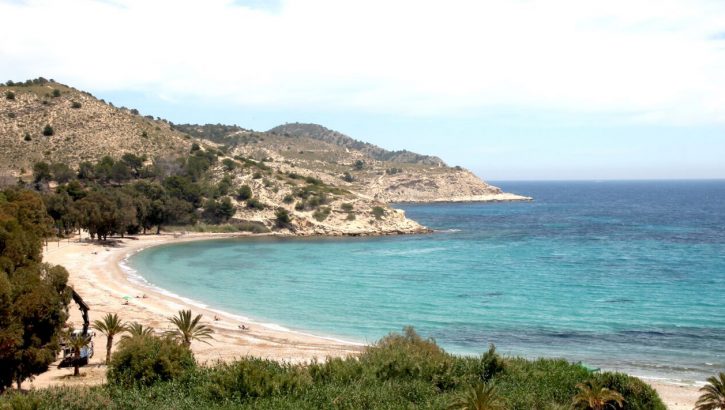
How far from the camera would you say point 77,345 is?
2523 centimetres

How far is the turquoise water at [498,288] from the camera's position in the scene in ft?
109

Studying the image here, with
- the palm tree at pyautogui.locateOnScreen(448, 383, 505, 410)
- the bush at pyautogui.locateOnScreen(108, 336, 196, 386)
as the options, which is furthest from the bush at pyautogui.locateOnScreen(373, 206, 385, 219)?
the palm tree at pyautogui.locateOnScreen(448, 383, 505, 410)

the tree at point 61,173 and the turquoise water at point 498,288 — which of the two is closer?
the turquoise water at point 498,288

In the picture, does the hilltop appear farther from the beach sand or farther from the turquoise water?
the beach sand

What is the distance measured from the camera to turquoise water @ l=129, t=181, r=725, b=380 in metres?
33.2

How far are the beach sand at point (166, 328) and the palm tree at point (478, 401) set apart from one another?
1069 cm

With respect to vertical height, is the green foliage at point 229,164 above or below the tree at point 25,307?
above

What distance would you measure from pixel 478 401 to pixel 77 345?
722 inches

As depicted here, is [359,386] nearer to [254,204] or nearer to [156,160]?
[254,204]

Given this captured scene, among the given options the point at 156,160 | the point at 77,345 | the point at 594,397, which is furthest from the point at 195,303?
the point at 156,160

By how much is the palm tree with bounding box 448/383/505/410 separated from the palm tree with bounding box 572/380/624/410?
3292mm

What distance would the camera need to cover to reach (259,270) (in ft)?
199

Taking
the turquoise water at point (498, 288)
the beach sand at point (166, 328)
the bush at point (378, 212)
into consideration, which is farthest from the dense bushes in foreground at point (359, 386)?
the bush at point (378, 212)

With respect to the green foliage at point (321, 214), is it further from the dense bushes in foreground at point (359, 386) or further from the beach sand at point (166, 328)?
the dense bushes in foreground at point (359, 386)
